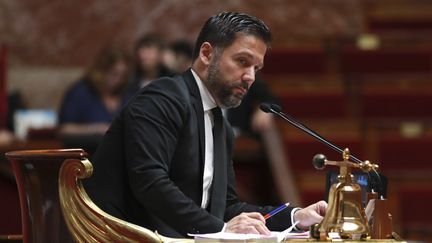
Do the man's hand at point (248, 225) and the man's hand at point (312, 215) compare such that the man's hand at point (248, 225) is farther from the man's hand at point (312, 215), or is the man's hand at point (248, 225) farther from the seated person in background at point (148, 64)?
the seated person in background at point (148, 64)

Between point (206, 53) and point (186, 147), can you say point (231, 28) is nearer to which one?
point (206, 53)

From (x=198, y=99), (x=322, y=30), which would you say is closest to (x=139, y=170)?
(x=198, y=99)

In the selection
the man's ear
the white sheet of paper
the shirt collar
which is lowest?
the white sheet of paper

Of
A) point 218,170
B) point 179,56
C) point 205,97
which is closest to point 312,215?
point 218,170

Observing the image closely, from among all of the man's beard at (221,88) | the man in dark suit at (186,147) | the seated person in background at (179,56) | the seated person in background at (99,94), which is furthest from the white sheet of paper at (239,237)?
the seated person in background at (179,56)

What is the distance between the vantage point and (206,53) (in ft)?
8.31

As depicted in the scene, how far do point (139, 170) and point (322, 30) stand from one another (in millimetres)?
5163

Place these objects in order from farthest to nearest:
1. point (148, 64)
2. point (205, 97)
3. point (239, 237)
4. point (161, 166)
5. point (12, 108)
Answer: point (12, 108) < point (148, 64) < point (205, 97) < point (161, 166) < point (239, 237)

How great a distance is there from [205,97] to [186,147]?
160 millimetres

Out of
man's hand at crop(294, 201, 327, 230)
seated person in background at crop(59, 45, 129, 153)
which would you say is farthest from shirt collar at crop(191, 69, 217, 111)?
seated person in background at crop(59, 45, 129, 153)

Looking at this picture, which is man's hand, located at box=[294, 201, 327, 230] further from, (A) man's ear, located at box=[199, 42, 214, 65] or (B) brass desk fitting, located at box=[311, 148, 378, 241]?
(A) man's ear, located at box=[199, 42, 214, 65]

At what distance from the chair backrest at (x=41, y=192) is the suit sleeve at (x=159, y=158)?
0.21m

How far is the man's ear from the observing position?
2.51m

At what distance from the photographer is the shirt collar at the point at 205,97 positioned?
2.55 metres
